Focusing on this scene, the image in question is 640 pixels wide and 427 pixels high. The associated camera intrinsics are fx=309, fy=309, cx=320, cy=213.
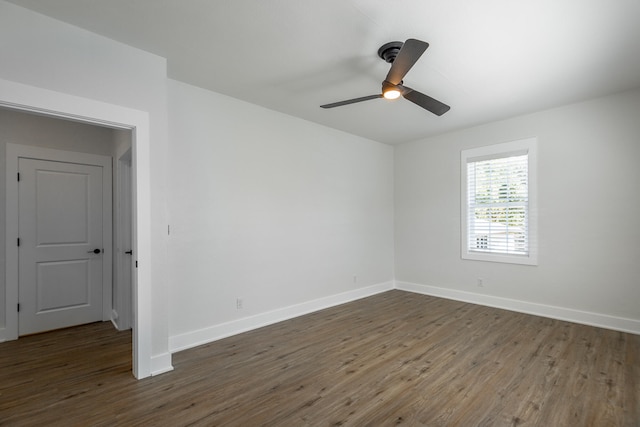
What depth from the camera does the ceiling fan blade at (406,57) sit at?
1947 mm

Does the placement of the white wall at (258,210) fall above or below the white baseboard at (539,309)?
above

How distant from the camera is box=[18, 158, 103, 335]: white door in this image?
3531mm

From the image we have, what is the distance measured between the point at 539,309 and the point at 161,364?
453 cm

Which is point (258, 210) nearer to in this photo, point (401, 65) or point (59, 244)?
point (401, 65)

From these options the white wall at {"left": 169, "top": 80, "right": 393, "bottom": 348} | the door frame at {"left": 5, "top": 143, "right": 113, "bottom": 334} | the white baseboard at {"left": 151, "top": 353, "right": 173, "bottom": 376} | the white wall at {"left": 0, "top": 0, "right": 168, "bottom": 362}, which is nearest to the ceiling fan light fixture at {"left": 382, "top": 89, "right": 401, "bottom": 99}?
the white wall at {"left": 169, "top": 80, "right": 393, "bottom": 348}

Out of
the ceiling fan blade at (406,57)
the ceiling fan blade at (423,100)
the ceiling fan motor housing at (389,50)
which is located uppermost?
the ceiling fan motor housing at (389,50)

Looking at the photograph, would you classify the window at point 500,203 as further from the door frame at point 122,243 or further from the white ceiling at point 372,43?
the door frame at point 122,243

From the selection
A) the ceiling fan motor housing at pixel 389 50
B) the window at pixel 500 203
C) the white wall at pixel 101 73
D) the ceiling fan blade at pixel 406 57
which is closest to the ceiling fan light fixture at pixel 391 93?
the ceiling fan blade at pixel 406 57

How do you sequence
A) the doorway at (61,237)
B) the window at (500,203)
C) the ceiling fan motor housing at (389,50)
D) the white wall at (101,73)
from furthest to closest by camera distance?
the window at (500,203) < the doorway at (61,237) < the ceiling fan motor housing at (389,50) < the white wall at (101,73)

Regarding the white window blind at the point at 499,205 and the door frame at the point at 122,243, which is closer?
the door frame at the point at 122,243

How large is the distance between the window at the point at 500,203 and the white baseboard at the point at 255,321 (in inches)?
77.7

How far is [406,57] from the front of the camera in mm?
2119

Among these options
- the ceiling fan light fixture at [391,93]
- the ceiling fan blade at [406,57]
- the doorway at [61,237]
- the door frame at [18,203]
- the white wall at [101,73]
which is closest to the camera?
the ceiling fan blade at [406,57]

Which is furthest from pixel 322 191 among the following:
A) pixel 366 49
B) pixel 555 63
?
pixel 555 63
